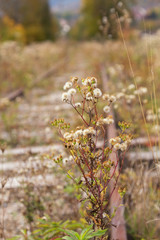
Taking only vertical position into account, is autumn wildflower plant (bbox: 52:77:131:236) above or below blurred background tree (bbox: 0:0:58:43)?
below

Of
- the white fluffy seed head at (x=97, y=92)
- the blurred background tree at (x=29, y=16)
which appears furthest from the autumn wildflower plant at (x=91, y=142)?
the blurred background tree at (x=29, y=16)

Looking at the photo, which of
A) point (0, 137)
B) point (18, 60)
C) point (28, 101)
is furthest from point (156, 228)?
point (18, 60)

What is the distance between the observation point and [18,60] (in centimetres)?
755

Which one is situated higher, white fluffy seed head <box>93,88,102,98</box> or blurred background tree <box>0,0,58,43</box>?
blurred background tree <box>0,0,58,43</box>

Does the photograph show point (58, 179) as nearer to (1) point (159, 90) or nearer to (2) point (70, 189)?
(2) point (70, 189)

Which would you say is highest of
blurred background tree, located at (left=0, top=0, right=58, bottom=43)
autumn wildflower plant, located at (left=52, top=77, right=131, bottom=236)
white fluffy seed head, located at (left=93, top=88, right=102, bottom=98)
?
blurred background tree, located at (left=0, top=0, right=58, bottom=43)

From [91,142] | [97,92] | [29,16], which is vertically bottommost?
[91,142]

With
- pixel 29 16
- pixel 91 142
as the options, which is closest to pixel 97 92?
pixel 91 142

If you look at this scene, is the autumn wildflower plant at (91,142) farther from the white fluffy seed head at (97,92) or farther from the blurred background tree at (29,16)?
the blurred background tree at (29,16)

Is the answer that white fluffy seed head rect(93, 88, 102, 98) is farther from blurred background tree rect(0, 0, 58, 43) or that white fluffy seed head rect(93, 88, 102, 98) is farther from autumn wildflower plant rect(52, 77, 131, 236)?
blurred background tree rect(0, 0, 58, 43)

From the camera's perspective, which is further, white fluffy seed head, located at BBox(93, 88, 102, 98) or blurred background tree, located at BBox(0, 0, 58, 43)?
blurred background tree, located at BBox(0, 0, 58, 43)

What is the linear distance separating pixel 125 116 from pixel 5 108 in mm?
2310

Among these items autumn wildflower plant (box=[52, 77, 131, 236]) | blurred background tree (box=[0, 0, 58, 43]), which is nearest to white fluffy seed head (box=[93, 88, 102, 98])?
autumn wildflower plant (box=[52, 77, 131, 236])

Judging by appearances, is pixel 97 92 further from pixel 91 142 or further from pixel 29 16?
pixel 29 16
